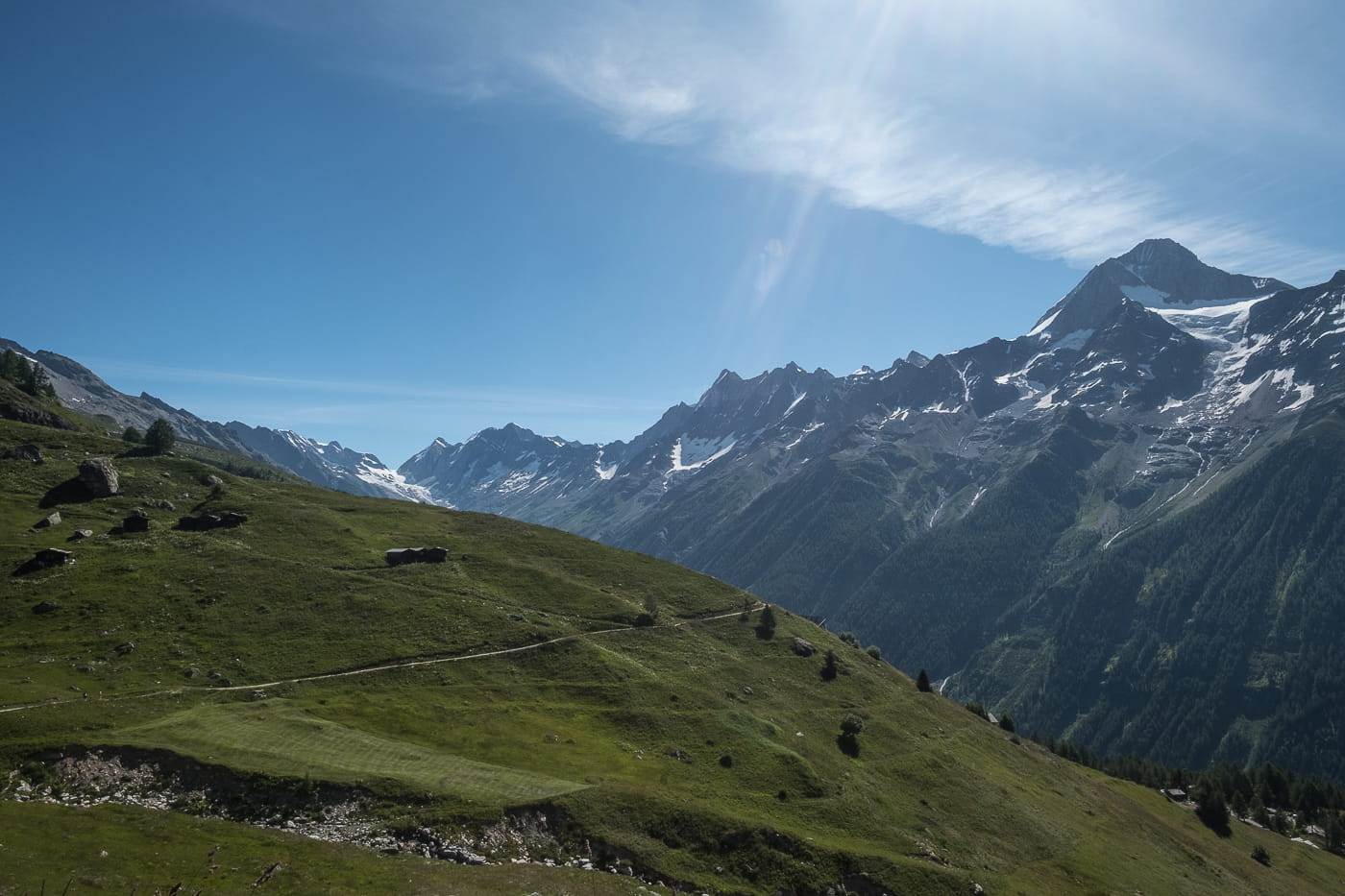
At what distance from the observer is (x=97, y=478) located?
12550 centimetres

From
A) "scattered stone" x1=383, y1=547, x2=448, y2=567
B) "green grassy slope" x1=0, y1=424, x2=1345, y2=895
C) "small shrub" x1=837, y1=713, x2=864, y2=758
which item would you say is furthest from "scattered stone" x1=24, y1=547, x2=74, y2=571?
"small shrub" x1=837, y1=713, x2=864, y2=758

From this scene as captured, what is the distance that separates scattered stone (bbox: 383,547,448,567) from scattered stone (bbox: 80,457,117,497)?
49.9 metres

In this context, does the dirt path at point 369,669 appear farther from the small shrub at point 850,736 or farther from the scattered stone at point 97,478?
the scattered stone at point 97,478

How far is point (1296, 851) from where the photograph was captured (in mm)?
130625

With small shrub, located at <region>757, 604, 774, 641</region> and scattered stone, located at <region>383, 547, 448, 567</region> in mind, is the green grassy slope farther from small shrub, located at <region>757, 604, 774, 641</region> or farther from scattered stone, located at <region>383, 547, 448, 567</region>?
scattered stone, located at <region>383, 547, 448, 567</region>

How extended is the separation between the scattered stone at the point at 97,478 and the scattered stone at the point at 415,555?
164ft

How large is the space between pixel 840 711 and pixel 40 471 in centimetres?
14259

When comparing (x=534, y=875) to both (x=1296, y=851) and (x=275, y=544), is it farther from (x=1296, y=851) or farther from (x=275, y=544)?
(x=1296, y=851)

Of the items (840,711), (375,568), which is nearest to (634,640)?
(840,711)

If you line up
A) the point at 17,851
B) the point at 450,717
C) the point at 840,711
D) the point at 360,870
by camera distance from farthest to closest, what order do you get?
the point at 840,711 → the point at 450,717 → the point at 360,870 → the point at 17,851

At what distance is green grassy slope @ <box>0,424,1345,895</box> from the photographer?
181 feet

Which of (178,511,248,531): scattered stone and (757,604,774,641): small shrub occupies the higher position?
(178,511,248,531): scattered stone

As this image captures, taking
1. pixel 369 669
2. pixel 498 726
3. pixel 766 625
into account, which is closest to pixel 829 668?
pixel 766 625

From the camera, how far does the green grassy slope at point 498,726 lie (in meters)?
55.3
